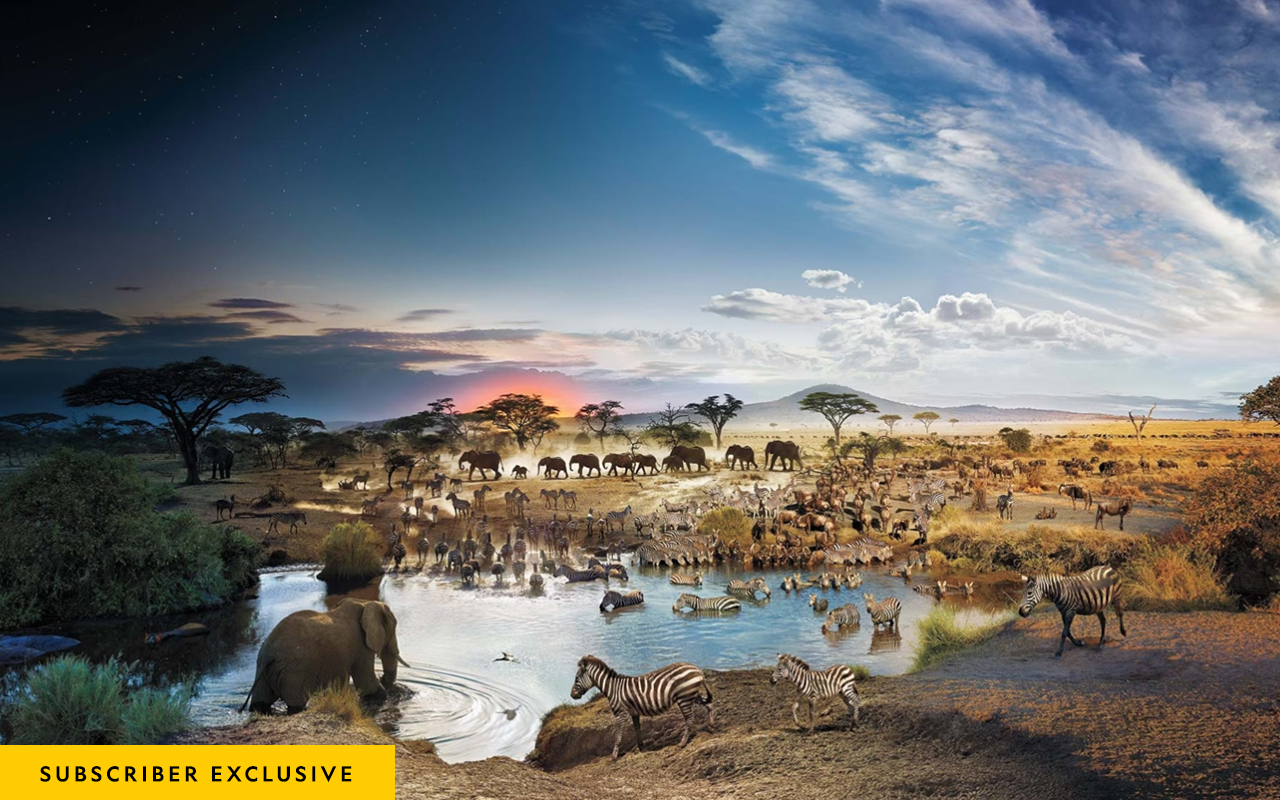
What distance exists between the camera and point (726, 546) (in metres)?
23.2

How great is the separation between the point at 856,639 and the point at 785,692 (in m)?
4.28

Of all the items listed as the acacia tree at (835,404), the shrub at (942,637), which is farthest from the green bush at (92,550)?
the acacia tree at (835,404)

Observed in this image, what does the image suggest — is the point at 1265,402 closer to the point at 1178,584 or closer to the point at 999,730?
the point at 1178,584

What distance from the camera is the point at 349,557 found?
2075 centimetres

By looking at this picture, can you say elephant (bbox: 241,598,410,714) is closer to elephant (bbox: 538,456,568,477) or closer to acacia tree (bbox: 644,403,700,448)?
elephant (bbox: 538,456,568,477)

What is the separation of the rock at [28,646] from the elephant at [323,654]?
19.7 ft

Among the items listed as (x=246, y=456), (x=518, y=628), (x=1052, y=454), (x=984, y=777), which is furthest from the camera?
(x=246, y=456)

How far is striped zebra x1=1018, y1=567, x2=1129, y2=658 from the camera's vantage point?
1087cm

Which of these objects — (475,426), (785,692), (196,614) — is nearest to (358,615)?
(785,692)

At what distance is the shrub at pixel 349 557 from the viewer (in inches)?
815

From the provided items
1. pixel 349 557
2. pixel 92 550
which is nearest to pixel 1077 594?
pixel 349 557

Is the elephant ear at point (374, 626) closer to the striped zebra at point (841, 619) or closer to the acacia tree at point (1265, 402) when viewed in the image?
the striped zebra at point (841, 619)

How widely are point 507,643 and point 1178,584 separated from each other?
1237 centimetres

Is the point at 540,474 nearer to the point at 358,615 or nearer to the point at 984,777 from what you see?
the point at 358,615
